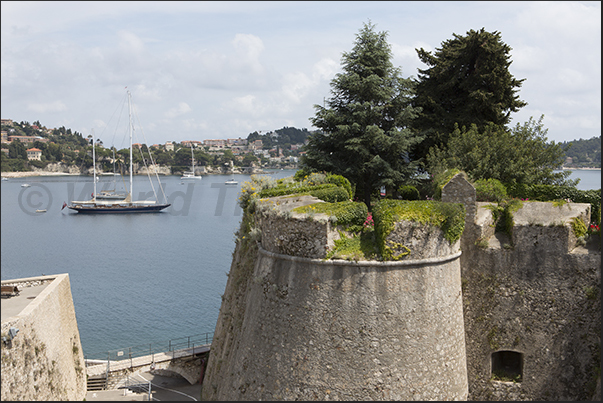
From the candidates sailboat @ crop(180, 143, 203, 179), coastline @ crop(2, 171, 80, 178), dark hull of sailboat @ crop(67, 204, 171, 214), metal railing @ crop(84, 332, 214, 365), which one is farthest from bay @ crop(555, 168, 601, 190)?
coastline @ crop(2, 171, 80, 178)

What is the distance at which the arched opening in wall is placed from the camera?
1634cm

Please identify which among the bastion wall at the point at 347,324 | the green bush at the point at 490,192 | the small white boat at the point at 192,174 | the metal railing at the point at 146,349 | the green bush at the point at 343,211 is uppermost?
the small white boat at the point at 192,174

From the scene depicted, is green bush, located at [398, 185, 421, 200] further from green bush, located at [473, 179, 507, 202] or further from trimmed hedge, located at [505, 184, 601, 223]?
green bush, located at [473, 179, 507, 202]

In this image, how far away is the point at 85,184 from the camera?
12988cm

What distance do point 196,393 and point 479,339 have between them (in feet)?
42.0

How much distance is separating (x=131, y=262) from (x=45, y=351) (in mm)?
36330

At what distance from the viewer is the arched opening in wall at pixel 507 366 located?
1634cm

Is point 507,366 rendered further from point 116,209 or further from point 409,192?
point 116,209

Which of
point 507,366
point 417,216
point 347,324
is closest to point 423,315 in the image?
point 347,324

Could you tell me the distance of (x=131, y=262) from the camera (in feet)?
176

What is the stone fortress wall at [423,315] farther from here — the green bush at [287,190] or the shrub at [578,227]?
the green bush at [287,190]

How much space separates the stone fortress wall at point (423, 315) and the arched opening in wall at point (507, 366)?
48mm

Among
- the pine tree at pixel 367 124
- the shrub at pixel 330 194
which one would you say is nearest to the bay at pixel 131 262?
the pine tree at pixel 367 124

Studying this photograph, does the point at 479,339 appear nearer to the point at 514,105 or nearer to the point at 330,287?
the point at 330,287
